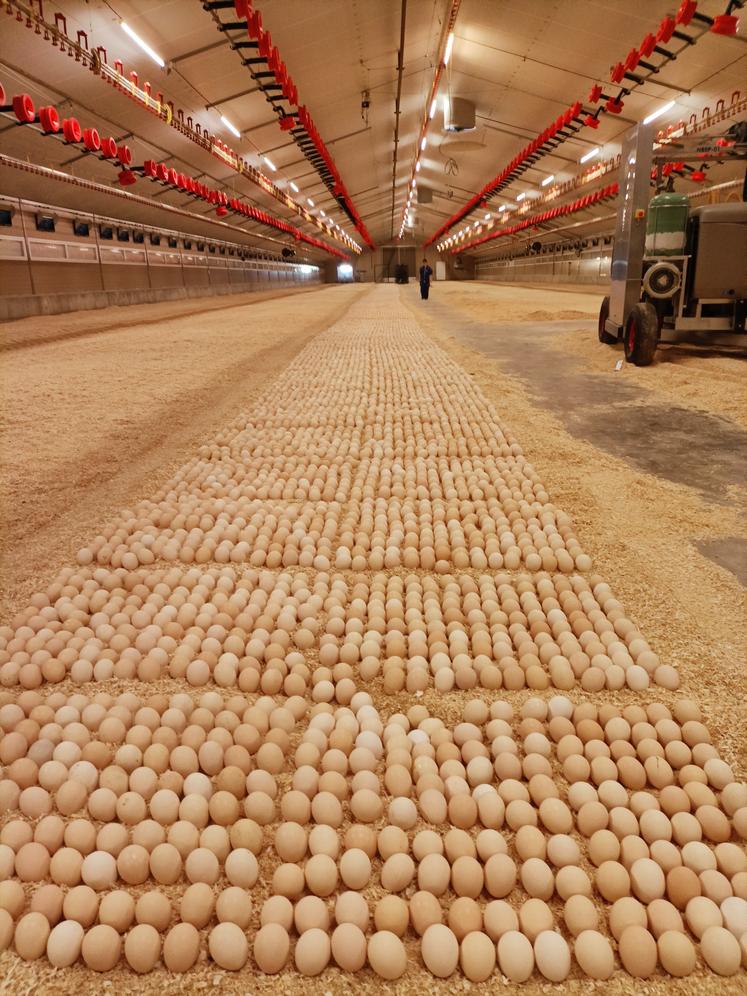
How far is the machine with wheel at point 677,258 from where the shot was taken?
22.1 feet

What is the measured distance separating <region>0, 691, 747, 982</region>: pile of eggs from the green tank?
6798 millimetres

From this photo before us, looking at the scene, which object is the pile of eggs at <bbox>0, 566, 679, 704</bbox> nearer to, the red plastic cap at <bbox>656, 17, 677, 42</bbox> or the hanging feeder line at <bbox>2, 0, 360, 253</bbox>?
the hanging feeder line at <bbox>2, 0, 360, 253</bbox>

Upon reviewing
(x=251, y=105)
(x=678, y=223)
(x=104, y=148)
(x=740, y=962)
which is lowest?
(x=740, y=962)

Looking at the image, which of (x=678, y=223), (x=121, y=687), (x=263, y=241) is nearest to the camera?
(x=121, y=687)

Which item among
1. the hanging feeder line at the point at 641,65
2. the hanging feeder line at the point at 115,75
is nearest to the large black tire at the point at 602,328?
the hanging feeder line at the point at 641,65

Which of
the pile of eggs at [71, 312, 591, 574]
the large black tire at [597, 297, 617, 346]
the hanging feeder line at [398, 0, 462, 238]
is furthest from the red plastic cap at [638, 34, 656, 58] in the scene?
the pile of eggs at [71, 312, 591, 574]

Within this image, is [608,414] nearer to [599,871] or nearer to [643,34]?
[599,871]

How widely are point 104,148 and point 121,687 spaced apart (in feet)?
44.8

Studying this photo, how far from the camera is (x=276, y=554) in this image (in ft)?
8.89

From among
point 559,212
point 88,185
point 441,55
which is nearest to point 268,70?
point 441,55

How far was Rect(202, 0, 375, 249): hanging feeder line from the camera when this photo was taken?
341 inches

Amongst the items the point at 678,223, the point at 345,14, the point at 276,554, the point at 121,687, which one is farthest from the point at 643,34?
the point at 121,687

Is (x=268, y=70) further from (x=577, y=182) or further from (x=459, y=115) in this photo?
(x=577, y=182)

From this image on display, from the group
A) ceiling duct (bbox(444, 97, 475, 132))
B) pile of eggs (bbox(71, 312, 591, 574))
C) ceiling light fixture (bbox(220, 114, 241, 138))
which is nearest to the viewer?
pile of eggs (bbox(71, 312, 591, 574))
